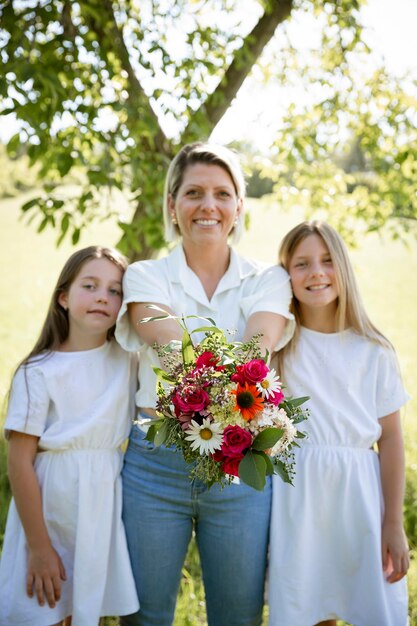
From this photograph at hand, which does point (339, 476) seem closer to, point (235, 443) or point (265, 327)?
point (265, 327)

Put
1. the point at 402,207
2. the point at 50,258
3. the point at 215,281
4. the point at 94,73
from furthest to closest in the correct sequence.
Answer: the point at 50,258, the point at 402,207, the point at 94,73, the point at 215,281

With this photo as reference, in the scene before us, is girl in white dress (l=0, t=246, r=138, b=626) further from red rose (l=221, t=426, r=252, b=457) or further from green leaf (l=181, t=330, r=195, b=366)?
red rose (l=221, t=426, r=252, b=457)

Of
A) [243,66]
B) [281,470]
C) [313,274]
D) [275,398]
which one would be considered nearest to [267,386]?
[275,398]

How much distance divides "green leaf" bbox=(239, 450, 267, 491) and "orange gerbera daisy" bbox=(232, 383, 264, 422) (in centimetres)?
11

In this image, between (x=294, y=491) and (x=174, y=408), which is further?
(x=294, y=491)

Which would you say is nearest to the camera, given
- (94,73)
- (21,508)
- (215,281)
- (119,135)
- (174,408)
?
(174,408)

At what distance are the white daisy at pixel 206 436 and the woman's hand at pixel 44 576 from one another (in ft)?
3.69

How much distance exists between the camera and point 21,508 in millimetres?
2377

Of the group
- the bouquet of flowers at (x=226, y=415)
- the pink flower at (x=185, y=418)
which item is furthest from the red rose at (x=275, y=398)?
the pink flower at (x=185, y=418)

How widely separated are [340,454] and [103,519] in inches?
40.2

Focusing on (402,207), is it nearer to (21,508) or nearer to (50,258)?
(21,508)

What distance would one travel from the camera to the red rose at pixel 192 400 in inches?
63.1

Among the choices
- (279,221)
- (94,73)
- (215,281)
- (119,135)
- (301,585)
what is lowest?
(301,585)

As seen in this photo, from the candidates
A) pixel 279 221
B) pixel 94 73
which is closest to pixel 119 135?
pixel 94 73
